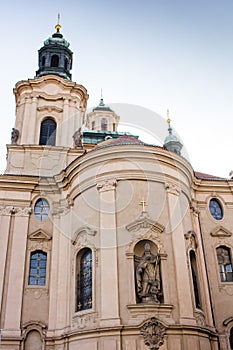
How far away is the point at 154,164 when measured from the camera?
16.7m

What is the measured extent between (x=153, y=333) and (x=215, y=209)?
325 inches

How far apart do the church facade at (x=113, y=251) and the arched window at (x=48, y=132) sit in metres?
0.82

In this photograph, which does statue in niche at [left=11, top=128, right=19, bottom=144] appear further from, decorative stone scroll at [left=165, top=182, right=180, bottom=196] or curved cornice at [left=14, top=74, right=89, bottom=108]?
decorative stone scroll at [left=165, top=182, right=180, bottom=196]

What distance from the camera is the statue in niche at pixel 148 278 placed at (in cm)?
1393

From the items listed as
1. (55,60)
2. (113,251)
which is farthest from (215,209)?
(55,60)

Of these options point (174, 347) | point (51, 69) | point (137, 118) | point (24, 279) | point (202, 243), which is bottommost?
point (174, 347)

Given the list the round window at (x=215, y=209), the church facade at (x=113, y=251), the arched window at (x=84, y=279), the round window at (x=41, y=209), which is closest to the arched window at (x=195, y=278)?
the church facade at (x=113, y=251)

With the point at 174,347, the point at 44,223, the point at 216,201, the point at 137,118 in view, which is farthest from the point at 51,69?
the point at 174,347

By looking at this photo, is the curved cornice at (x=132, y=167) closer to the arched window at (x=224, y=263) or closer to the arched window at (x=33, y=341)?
the arched window at (x=224, y=263)

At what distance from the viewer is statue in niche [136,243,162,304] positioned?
13930 millimetres

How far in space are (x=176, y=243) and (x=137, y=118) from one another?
6046mm

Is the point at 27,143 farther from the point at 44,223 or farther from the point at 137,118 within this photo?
the point at 137,118

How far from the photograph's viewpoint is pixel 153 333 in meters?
13.1

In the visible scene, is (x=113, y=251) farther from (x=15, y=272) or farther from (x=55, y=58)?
(x=55, y=58)
